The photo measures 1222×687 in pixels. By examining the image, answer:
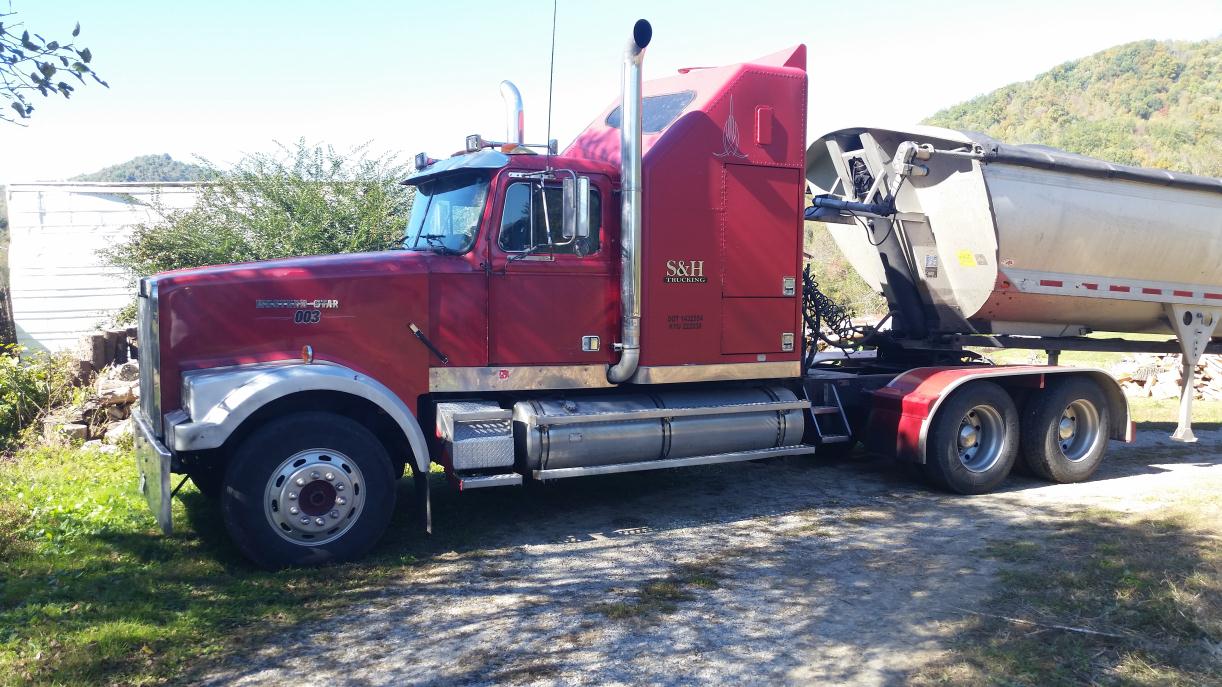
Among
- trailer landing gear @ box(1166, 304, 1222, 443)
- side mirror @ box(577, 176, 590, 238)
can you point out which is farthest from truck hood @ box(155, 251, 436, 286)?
trailer landing gear @ box(1166, 304, 1222, 443)

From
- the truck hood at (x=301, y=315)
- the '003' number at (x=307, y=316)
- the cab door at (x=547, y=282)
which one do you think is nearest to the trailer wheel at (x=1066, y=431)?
the cab door at (x=547, y=282)

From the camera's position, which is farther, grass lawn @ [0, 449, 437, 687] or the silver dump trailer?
the silver dump trailer

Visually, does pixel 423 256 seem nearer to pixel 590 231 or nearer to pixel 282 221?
pixel 590 231

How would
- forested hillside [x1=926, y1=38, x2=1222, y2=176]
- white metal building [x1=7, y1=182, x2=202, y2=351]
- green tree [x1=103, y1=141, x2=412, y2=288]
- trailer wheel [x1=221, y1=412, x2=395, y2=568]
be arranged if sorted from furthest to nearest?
forested hillside [x1=926, y1=38, x2=1222, y2=176]
white metal building [x1=7, y1=182, x2=202, y2=351]
green tree [x1=103, y1=141, x2=412, y2=288]
trailer wheel [x1=221, y1=412, x2=395, y2=568]

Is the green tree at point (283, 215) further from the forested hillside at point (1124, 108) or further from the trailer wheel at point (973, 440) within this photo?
the forested hillside at point (1124, 108)

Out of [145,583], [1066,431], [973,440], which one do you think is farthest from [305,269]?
[1066,431]

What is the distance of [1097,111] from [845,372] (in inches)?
2326

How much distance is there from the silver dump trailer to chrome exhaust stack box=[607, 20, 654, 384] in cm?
301

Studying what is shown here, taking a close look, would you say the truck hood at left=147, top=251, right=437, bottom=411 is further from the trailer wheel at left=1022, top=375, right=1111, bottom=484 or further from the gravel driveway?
the trailer wheel at left=1022, top=375, right=1111, bottom=484

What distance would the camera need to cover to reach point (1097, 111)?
58.4 metres

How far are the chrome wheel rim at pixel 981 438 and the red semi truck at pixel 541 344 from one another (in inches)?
0.8

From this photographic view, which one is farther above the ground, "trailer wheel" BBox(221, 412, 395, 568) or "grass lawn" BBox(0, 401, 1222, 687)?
"trailer wheel" BBox(221, 412, 395, 568)

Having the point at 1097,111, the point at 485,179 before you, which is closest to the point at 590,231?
the point at 485,179

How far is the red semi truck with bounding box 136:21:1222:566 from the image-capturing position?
5.98m
